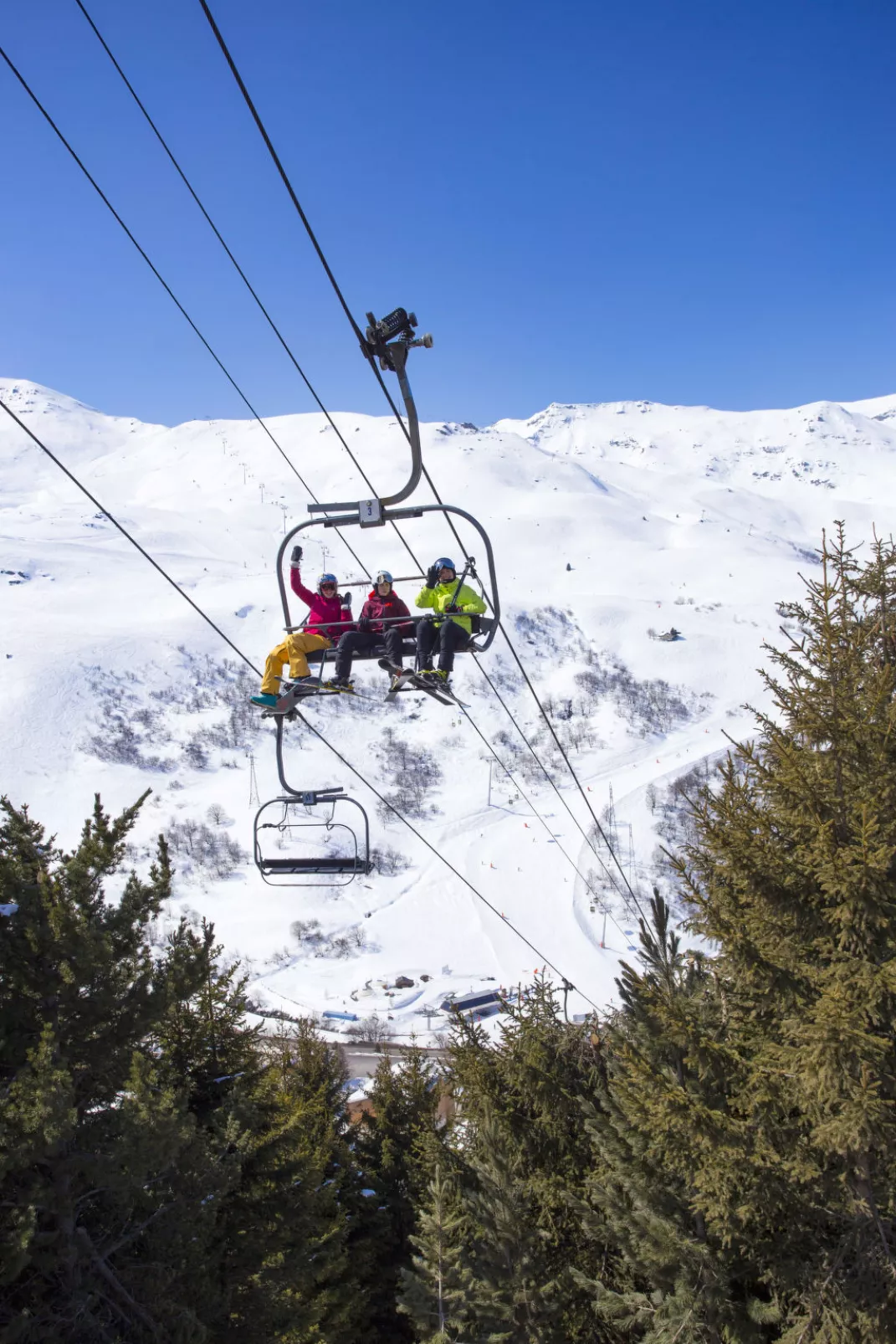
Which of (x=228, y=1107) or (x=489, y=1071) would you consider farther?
(x=489, y=1071)

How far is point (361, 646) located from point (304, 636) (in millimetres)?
715

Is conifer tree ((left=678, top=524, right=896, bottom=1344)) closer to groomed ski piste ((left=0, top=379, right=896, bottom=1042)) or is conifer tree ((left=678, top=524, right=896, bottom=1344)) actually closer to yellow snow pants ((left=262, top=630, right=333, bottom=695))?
groomed ski piste ((left=0, top=379, right=896, bottom=1042))

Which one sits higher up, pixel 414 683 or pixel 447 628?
pixel 447 628

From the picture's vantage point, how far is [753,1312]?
622 cm

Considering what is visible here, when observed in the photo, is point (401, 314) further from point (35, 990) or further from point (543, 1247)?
point (543, 1247)

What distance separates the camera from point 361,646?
30.6 feet

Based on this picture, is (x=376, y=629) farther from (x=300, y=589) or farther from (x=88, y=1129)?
(x=88, y=1129)

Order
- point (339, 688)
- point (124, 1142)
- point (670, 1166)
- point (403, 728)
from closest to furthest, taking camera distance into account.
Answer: point (670, 1166), point (124, 1142), point (339, 688), point (403, 728)

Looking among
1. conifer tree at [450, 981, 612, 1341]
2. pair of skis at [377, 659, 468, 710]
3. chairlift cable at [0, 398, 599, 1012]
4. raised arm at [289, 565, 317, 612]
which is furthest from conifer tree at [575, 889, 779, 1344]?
raised arm at [289, 565, 317, 612]

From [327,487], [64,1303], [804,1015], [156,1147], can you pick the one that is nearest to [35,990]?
[156,1147]

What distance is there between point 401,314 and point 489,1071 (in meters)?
9.92

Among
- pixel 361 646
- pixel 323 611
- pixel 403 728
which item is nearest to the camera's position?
pixel 361 646

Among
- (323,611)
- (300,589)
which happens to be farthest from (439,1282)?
(300,589)

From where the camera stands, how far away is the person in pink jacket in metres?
8.94
